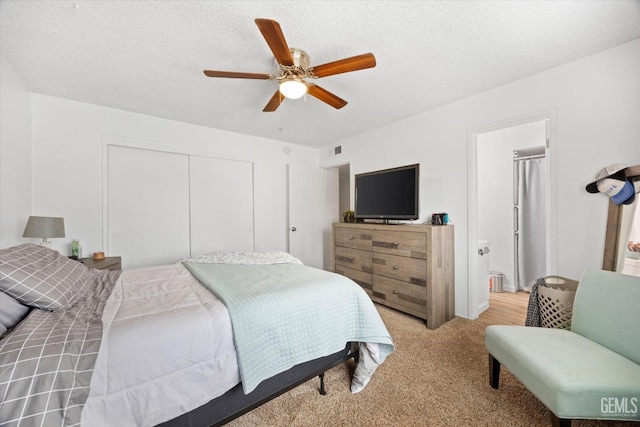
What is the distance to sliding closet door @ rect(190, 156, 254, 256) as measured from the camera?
11.5ft

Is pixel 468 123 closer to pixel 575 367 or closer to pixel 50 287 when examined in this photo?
pixel 575 367

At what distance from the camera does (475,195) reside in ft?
8.73

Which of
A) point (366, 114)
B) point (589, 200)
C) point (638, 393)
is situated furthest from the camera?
point (366, 114)

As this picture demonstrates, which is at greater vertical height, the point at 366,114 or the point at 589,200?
the point at 366,114

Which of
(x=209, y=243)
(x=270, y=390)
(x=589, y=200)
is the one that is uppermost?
(x=589, y=200)

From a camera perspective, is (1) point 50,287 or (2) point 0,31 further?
(2) point 0,31

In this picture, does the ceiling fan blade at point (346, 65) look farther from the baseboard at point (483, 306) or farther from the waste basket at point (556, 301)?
the baseboard at point (483, 306)

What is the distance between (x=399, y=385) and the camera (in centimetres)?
170

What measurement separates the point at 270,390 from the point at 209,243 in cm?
269

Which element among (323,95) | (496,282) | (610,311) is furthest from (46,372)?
(496,282)

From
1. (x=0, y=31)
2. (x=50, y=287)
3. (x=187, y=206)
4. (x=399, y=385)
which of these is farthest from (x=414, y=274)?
(x=0, y=31)

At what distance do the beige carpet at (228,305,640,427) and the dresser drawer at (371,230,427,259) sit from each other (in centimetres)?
95

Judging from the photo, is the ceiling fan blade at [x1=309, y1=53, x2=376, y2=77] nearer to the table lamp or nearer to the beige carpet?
the beige carpet

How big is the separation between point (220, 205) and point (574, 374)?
384 centimetres
